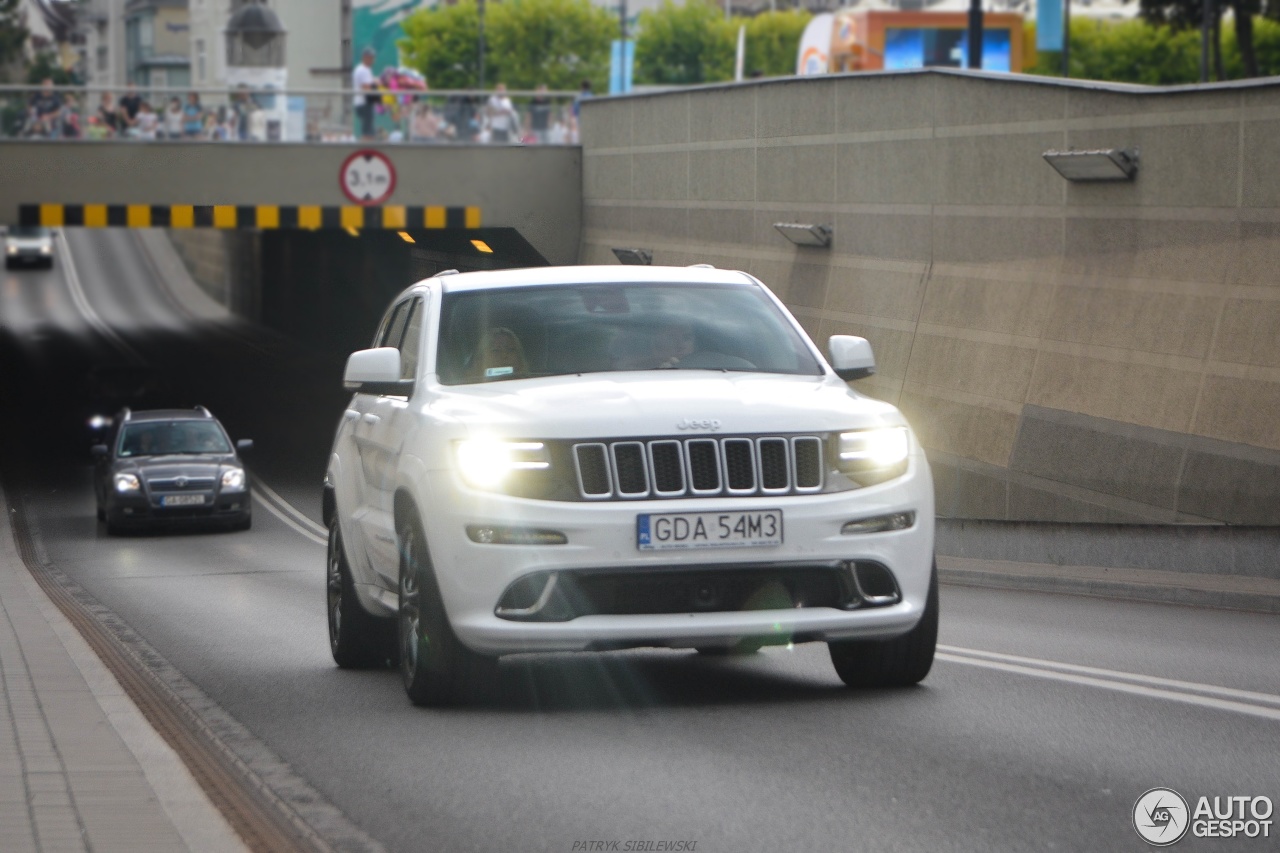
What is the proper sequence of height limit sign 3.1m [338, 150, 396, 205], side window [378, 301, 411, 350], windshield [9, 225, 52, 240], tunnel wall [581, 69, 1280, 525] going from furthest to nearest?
1. windshield [9, 225, 52, 240]
2. height limit sign 3.1m [338, 150, 396, 205]
3. tunnel wall [581, 69, 1280, 525]
4. side window [378, 301, 411, 350]

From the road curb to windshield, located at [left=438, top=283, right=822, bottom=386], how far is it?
5.83 metres

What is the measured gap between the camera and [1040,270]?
63.8 feet

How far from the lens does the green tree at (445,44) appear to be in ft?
342

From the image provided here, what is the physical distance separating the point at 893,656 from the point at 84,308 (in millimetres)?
74734

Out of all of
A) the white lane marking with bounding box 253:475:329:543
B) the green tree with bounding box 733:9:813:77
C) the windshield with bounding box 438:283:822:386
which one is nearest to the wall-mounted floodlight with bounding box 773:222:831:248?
the white lane marking with bounding box 253:475:329:543

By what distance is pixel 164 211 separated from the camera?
114ft

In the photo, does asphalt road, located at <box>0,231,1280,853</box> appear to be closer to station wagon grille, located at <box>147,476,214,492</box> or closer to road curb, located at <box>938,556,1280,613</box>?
road curb, located at <box>938,556,1280,613</box>

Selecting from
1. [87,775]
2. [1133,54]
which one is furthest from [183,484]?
[1133,54]

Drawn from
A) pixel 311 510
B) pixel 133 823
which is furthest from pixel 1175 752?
pixel 311 510

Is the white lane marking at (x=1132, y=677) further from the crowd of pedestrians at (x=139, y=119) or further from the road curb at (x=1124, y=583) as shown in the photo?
the crowd of pedestrians at (x=139, y=119)

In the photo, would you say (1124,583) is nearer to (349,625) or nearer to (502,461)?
(349,625)

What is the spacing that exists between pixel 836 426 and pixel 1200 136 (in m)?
9.70

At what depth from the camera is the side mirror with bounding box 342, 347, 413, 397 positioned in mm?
8906

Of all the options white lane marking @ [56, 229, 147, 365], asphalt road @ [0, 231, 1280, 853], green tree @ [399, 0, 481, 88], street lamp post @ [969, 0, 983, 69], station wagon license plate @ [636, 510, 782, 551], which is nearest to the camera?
asphalt road @ [0, 231, 1280, 853]
